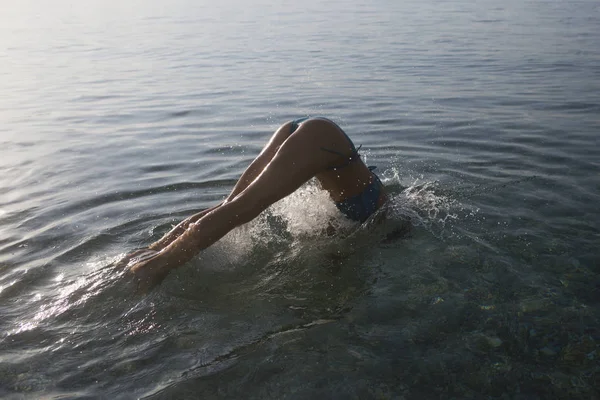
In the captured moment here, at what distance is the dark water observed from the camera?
3441mm

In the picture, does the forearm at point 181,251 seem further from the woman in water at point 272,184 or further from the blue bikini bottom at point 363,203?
the blue bikini bottom at point 363,203

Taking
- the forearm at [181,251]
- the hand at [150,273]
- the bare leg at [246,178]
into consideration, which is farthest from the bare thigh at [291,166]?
the hand at [150,273]

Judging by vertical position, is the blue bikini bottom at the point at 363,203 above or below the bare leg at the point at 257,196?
below

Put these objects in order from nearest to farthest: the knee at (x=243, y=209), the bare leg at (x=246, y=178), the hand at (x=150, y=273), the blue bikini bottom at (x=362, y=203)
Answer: the knee at (x=243, y=209), the hand at (x=150, y=273), the bare leg at (x=246, y=178), the blue bikini bottom at (x=362, y=203)

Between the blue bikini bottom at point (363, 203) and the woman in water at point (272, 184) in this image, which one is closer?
the woman in water at point (272, 184)

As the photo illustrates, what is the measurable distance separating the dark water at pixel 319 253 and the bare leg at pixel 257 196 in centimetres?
27

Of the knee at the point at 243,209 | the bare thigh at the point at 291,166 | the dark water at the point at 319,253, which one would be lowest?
the dark water at the point at 319,253

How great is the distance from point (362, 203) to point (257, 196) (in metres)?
1.34

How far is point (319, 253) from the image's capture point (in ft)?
16.8

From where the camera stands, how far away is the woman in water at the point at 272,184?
13.5 ft

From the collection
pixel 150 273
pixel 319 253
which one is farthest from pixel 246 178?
pixel 150 273

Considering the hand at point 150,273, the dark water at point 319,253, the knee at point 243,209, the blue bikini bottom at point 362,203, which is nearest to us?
the dark water at point 319,253

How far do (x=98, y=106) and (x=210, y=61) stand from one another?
22.4ft

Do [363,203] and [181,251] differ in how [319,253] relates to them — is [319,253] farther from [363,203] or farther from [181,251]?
[181,251]
